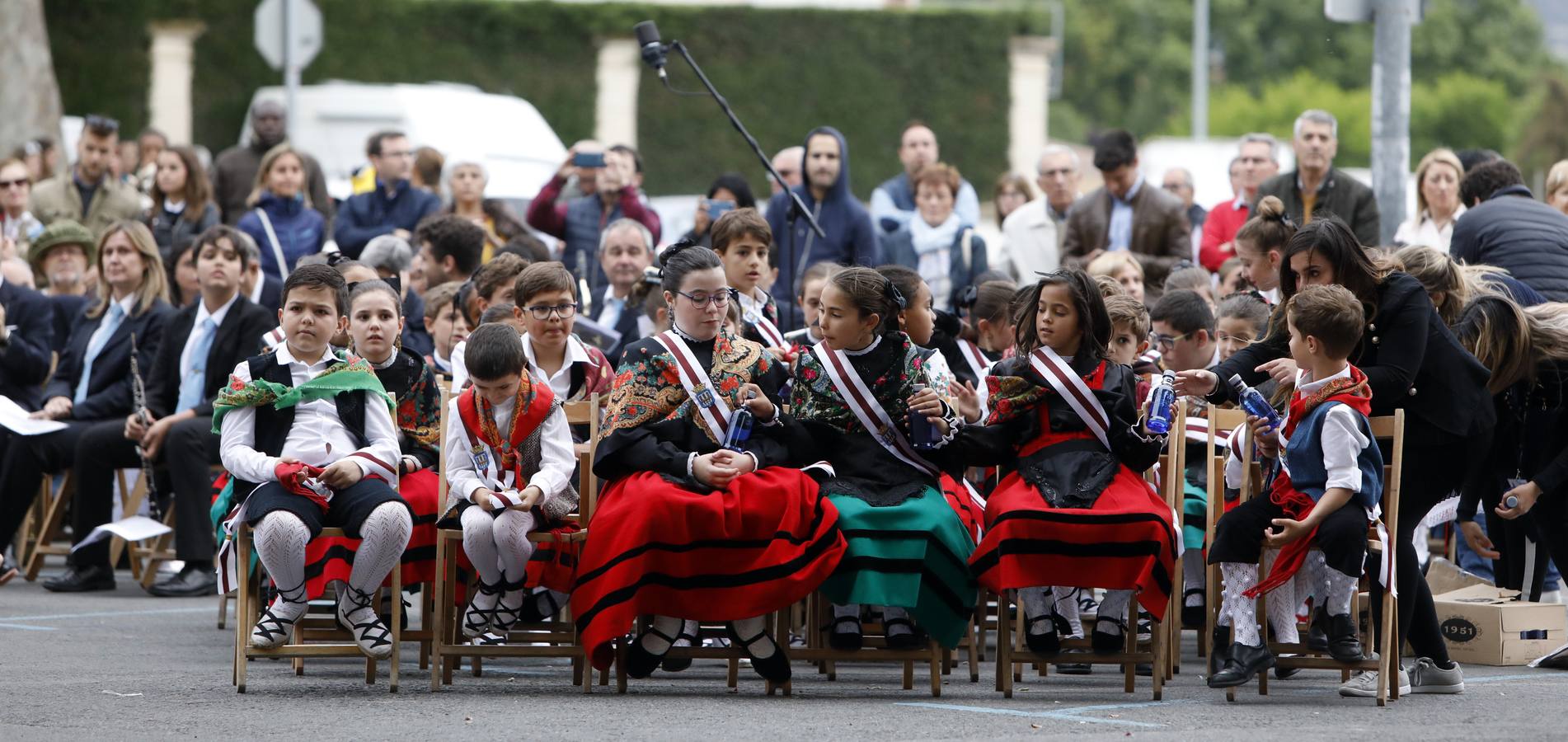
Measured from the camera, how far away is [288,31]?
1520 centimetres

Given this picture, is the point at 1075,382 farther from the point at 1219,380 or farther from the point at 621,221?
the point at 621,221

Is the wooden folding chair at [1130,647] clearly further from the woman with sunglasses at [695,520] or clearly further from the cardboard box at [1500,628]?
the cardboard box at [1500,628]

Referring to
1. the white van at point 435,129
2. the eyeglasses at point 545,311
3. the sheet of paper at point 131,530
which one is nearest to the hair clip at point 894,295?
the eyeglasses at point 545,311

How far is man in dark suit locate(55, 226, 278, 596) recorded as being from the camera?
10.0m

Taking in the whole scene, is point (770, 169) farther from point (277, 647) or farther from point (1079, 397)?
point (277, 647)

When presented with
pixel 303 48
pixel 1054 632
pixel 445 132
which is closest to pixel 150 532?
pixel 1054 632

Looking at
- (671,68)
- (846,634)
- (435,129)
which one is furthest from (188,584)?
(671,68)

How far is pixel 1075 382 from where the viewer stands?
7.17 metres

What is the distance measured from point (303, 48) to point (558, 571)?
29.1 ft

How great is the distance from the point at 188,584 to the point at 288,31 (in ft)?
20.0

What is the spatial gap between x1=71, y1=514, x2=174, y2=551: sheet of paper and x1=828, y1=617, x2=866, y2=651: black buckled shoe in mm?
4065

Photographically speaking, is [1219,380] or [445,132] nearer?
[1219,380]

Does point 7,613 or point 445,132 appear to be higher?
point 445,132

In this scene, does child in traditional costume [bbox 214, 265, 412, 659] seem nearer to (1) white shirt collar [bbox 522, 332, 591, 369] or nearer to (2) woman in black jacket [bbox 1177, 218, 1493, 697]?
(1) white shirt collar [bbox 522, 332, 591, 369]
